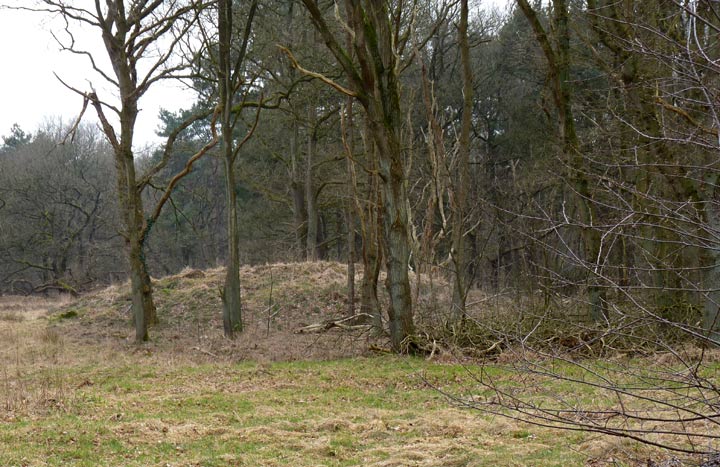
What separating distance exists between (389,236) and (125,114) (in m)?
7.69

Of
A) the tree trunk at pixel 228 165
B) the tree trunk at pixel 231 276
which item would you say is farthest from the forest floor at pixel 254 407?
the tree trunk at pixel 228 165

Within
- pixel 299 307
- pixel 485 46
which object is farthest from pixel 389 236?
pixel 485 46

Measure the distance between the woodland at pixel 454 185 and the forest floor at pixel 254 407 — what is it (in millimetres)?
512

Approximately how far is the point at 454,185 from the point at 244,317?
7092mm

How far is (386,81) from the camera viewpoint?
1228cm

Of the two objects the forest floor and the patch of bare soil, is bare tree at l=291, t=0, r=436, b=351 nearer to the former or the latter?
the forest floor

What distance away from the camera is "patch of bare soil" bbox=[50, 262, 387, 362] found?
13.7 m

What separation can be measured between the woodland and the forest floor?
1.68 ft

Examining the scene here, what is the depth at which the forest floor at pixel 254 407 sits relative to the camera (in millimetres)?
6191

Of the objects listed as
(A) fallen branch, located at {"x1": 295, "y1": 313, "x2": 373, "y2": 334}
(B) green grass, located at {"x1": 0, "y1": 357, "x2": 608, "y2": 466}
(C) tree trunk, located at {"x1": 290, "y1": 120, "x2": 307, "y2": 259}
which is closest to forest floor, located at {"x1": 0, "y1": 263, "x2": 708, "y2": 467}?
(B) green grass, located at {"x1": 0, "y1": 357, "x2": 608, "y2": 466}

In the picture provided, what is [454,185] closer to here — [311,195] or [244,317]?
[244,317]

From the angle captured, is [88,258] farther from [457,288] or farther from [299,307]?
[457,288]

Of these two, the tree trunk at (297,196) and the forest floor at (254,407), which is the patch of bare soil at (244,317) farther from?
the tree trunk at (297,196)

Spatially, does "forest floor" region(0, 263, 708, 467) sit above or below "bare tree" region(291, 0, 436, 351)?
below
